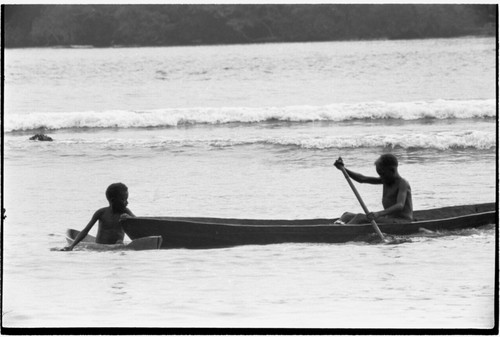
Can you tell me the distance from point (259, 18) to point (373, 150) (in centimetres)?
97

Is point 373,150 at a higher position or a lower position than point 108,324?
higher

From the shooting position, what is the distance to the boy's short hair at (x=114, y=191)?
248 inches

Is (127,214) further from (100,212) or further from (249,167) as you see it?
(249,167)

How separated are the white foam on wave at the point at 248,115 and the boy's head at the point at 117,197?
430 millimetres

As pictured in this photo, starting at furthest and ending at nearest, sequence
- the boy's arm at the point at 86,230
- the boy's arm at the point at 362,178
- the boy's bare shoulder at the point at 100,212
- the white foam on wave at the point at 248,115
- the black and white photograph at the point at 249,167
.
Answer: the white foam on wave at the point at 248,115
the boy's arm at the point at 362,178
the boy's bare shoulder at the point at 100,212
the boy's arm at the point at 86,230
the black and white photograph at the point at 249,167

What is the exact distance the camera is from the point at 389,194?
252 inches

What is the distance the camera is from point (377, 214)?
6.41 m

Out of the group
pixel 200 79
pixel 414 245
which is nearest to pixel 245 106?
pixel 200 79

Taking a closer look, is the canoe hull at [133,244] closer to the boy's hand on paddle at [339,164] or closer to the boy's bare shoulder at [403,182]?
the boy's hand on paddle at [339,164]

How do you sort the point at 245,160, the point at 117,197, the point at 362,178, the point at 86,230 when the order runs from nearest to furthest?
the point at 86,230
the point at 117,197
the point at 362,178
the point at 245,160

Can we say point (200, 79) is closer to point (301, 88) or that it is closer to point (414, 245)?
point (301, 88)

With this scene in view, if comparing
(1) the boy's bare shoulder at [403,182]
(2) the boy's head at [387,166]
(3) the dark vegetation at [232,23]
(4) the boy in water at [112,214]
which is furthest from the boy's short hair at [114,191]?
(1) the boy's bare shoulder at [403,182]

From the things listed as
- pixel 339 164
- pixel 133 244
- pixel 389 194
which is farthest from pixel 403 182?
pixel 133 244

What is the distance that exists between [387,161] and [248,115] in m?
0.83
